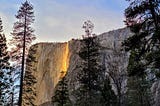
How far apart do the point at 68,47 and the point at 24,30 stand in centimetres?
10225

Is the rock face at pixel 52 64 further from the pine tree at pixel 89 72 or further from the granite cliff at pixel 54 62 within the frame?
the pine tree at pixel 89 72

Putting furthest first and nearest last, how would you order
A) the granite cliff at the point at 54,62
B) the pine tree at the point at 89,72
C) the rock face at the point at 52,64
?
the rock face at the point at 52,64 < the granite cliff at the point at 54,62 < the pine tree at the point at 89,72

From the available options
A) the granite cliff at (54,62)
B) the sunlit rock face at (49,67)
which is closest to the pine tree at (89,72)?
the granite cliff at (54,62)

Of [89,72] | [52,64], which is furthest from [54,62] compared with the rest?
[89,72]

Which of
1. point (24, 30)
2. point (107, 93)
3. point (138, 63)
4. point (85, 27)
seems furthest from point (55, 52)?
point (138, 63)

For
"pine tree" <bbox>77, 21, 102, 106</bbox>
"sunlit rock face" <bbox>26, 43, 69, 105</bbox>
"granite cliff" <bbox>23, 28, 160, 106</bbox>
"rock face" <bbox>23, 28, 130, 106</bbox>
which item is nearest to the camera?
"pine tree" <bbox>77, 21, 102, 106</bbox>

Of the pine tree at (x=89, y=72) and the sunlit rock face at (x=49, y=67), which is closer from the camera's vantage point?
the pine tree at (x=89, y=72)

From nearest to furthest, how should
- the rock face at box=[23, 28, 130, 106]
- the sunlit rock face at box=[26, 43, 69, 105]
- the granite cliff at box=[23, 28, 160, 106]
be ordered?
the granite cliff at box=[23, 28, 160, 106], the rock face at box=[23, 28, 130, 106], the sunlit rock face at box=[26, 43, 69, 105]

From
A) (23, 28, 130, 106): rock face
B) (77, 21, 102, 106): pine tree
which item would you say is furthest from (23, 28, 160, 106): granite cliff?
(77, 21, 102, 106): pine tree

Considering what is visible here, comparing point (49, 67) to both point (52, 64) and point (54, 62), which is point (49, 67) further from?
point (54, 62)

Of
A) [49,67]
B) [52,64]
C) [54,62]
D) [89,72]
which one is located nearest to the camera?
[89,72]

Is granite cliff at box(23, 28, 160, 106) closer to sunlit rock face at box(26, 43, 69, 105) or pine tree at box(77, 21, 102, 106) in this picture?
sunlit rock face at box(26, 43, 69, 105)

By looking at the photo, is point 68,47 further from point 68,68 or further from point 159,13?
point 159,13

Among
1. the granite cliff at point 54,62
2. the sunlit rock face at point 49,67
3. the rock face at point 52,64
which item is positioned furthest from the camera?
the sunlit rock face at point 49,67
